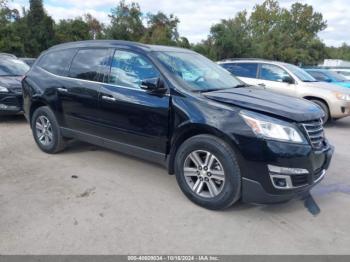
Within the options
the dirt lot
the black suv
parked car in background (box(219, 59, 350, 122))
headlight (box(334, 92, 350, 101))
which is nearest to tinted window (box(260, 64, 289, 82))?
parked car in background (box(219, 59, 350, 122))

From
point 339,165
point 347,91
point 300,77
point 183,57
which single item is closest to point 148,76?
point 183,57

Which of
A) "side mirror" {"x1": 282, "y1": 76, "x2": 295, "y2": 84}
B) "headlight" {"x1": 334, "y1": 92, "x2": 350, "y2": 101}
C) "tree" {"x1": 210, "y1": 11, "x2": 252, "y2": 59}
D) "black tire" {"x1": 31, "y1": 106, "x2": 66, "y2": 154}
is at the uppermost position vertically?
"tree" {"x1": 210, "y1": 11, "x2": 252, "y2": 59}

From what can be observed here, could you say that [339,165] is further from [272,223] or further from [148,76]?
[148,76]

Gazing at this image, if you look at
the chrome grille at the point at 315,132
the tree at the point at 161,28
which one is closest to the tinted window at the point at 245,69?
the chrome grille at the point at 315,132

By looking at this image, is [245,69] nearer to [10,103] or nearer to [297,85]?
[297,85]

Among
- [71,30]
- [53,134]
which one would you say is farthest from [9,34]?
[53,134]

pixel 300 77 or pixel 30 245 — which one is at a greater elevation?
pixel 300 77

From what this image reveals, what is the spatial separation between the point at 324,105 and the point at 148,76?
6.44 m

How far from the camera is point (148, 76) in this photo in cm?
425

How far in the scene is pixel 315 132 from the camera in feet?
12.0

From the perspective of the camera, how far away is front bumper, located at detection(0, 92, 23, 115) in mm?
7781

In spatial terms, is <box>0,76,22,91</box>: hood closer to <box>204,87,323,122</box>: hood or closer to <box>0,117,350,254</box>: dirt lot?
<box>0,117,350,254</box>: dirt lot

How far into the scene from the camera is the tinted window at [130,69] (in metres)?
4.27

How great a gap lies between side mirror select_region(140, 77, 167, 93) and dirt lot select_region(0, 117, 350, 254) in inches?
50.3
